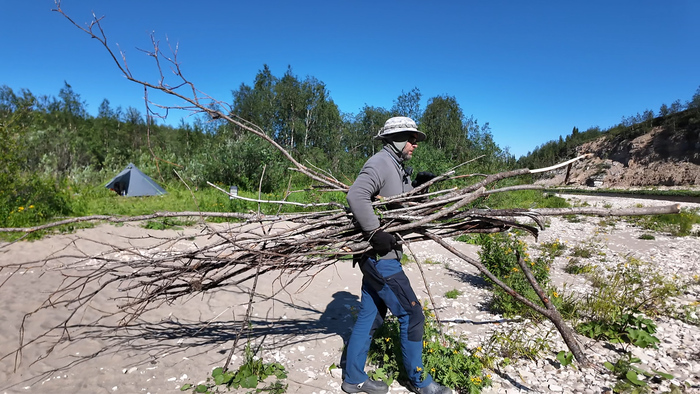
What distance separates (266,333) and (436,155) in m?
14.1

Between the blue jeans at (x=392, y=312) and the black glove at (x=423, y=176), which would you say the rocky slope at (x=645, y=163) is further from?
the blue jeans at (x=392, y=312)

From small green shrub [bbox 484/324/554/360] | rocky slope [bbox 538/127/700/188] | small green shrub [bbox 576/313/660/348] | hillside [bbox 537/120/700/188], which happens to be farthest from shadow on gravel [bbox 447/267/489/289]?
hillside [bbox 537/120/700/188]

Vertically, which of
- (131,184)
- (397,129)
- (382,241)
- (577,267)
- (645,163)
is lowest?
(577,267)

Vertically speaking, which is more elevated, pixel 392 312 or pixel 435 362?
pixel 392 312

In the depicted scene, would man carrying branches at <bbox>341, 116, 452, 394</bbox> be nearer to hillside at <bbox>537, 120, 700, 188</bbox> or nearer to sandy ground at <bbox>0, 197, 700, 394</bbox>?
sandy ground at <bbox>0, 197, 700, 394</bbox>

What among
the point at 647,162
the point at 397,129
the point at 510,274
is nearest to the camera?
the point at 397,129

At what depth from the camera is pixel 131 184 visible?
14281 mm

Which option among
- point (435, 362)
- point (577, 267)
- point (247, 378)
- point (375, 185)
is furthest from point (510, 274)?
point (247, 378)

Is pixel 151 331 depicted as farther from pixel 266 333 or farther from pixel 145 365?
pixel 266 333

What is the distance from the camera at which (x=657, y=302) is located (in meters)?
4.19

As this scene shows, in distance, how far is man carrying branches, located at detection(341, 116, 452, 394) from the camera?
2342 millimetres

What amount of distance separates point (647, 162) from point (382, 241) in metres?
45.2

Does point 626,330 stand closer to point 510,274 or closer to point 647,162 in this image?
point 510,274

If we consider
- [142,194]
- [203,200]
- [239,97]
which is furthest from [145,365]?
[239,97]
